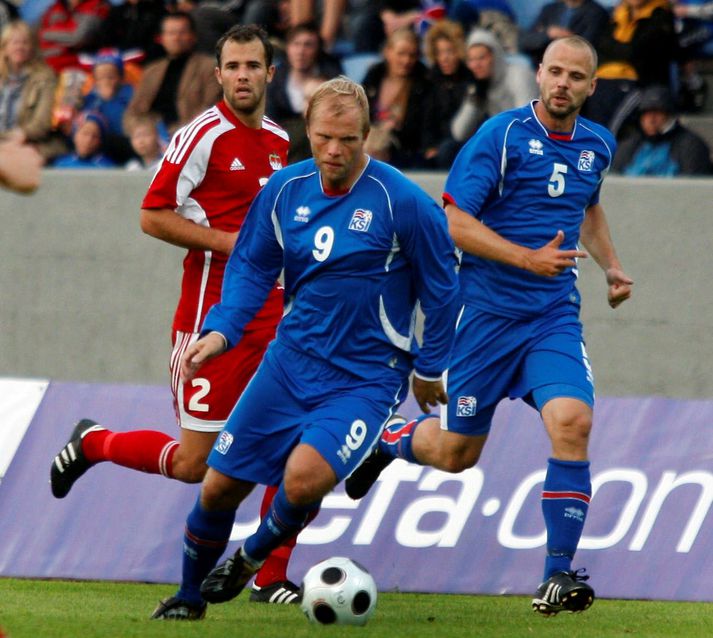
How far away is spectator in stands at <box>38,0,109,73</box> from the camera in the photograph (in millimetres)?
13891

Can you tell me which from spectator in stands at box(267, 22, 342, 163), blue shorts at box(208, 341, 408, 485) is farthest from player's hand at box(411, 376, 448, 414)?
spectator in stands at box(267, 22, 342, 163)

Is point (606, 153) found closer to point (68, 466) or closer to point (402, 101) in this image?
point (68, 466)

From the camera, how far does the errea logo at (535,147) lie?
7.00m

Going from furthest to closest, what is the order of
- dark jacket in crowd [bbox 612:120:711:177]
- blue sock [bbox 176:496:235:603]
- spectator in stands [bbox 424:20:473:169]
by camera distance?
spectator in stands [bbox 424:20:473:169] < dark jacket in crowd [bbox 612:120:711:177] < blue sock [bbox 176:496:235:603]

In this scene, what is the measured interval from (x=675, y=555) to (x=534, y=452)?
34.0 inches

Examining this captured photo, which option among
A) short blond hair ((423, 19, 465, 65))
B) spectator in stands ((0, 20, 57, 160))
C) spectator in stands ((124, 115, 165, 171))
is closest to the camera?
short blond hair ((423, 19, 465, 65))

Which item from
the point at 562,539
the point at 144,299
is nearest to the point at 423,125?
the point at 144,299

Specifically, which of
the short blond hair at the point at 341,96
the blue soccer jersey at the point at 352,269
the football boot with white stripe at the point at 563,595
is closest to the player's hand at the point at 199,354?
the blue soccer jersey at the point at 352,269

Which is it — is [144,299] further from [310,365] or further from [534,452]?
[310,365]

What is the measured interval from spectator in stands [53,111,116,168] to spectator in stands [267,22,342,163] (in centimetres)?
139

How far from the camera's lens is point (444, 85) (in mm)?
11320

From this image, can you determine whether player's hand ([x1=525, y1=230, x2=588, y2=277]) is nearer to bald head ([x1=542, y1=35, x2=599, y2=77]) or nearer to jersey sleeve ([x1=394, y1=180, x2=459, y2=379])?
jersey sleeve ([x1=394, y1=180, x2=459, y2=379])

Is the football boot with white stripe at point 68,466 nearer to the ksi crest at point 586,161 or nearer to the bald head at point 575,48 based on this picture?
the ksi crest at point 586,161

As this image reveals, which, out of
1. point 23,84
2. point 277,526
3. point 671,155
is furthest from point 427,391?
point 23,84
